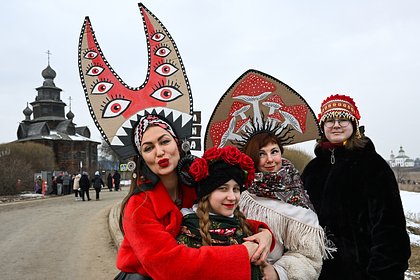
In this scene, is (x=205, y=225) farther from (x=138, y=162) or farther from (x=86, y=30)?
(x=86, y=30)

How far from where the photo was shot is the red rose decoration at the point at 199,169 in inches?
79.7

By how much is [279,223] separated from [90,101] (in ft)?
4.58

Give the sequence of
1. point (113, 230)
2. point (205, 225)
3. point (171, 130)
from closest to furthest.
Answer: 1. point (205, 225)
2. point (171, 130)
3. point (113, 230)

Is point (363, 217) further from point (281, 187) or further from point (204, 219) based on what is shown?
point (204, 219)

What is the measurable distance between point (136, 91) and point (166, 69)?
10.2 inches

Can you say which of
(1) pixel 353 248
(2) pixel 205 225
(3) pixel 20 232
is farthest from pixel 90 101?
(3) pixel 20 232

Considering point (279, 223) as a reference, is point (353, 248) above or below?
below

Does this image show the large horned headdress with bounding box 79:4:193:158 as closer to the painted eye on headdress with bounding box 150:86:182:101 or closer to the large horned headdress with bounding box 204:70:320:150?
the painted eye on headdress with bounding box 150:86:182:101

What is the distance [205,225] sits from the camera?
→ 6.39 feet

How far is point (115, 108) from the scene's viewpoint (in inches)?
97.7

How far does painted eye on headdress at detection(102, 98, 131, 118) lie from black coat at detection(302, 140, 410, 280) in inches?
60.6

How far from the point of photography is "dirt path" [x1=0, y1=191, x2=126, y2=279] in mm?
6887

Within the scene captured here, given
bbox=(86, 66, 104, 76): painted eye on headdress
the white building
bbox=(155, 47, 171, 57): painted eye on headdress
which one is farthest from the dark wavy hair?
the white building

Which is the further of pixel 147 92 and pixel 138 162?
pixel 147 92
